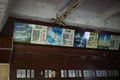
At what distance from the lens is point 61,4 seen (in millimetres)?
4094

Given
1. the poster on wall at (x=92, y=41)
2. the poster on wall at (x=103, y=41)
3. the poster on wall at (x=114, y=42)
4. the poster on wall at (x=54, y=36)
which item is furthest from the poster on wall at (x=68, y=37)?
the poster on wall at (x=114, y=42)

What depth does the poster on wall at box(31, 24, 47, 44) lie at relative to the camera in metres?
4.10

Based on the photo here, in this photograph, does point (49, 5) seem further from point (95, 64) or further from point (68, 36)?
point (95, 64)

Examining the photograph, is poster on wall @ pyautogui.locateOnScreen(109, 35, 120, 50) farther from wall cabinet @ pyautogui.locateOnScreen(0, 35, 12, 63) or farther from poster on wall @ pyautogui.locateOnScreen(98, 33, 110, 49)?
wall cabinet @ pyautogui.locateOnScreen(0, 35, 12, 63)

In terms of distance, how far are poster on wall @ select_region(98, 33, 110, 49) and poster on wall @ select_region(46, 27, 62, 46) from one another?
1.15 metres

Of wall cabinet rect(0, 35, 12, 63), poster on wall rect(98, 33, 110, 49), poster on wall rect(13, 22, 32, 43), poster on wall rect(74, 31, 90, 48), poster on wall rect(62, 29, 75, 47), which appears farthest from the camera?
poster on wall rect(98, 33, 110, 49)

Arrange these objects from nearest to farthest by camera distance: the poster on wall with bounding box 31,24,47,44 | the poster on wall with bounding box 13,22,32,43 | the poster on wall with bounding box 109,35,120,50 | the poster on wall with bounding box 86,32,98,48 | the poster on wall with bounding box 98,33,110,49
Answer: the poster on wall with bounding box 13,22,32,43
the poster on wall with bounding box 31,24,47,44
the poster on wall with bounding box 86,32,98,48
the poster on wall with bounding box 98,33,110,49
the poster on wall with bounding box 109,35,120,50

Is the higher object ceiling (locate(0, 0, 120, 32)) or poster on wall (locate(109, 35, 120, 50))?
ceiling (locate(0, 0, 120, 32))

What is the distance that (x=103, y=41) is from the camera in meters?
4.84

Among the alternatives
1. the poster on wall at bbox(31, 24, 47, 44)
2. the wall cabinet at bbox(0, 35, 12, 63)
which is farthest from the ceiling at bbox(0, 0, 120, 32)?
the wall cabinet at bbox(0, 35, 12, 63)

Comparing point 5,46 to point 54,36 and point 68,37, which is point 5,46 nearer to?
point 54,36

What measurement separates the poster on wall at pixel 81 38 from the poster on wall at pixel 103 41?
387 mm

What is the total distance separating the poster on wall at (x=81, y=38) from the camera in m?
4.55

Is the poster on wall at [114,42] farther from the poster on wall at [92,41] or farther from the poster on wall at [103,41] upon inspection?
the poster on wall at [92,41]
